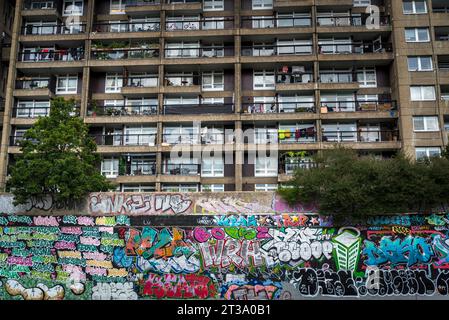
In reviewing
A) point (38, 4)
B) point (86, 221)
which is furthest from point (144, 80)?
point (86, 221)

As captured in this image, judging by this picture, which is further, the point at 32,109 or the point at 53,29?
the point at 53,29

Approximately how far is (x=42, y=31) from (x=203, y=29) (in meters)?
15.1

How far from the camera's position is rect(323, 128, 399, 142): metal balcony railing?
3959 cm

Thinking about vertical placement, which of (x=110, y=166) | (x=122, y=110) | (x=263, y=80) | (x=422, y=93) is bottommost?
(x=110, y=166)

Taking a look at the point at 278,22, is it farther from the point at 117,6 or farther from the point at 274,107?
the point at 117,6

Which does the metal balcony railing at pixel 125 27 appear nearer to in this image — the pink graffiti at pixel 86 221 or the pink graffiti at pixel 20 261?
the pink graffiti at pixel 86 221

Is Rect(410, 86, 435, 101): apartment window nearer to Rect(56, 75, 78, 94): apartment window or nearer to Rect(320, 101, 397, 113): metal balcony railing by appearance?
Rect(320, 101, 397, 113): metal balcony railing

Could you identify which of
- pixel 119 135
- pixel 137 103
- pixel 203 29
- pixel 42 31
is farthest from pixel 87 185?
pixel 42 31

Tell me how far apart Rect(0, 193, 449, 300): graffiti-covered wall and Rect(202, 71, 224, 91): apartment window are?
57.9 feet

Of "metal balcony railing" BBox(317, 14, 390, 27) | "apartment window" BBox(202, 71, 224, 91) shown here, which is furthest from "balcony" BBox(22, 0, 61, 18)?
"metal balcony railing" BBox(317, 14, 390, 27)

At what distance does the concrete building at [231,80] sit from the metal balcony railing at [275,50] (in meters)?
0.10

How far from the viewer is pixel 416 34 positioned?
40.4 meters

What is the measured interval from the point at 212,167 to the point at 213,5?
15.5 m

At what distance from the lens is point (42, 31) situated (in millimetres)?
44000
